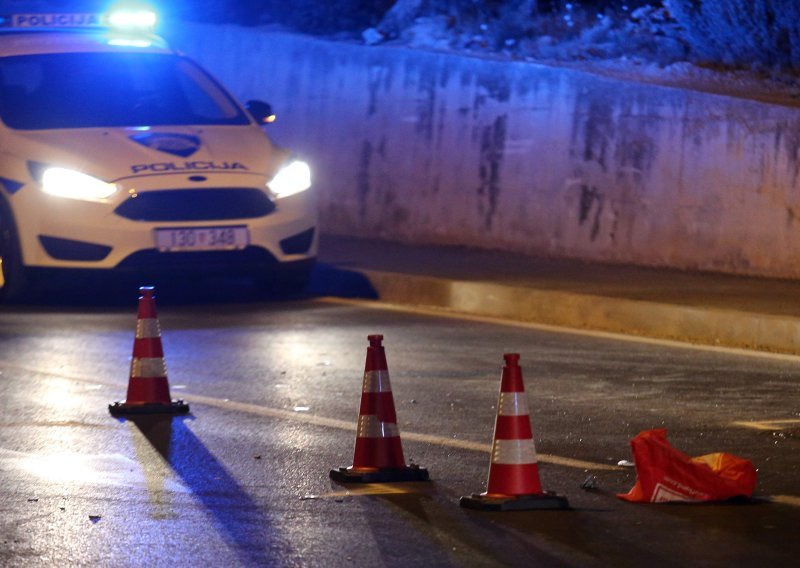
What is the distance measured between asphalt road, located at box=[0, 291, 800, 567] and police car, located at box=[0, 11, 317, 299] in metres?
0.53

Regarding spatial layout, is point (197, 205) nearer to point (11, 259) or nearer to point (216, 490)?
point (11, 259)

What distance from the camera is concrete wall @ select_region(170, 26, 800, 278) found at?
14547mm

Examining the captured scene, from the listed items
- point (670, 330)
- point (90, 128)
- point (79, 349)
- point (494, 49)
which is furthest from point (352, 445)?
point (494, 49)

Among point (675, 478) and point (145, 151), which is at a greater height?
point (145, 151)

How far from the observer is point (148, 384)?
A: 927 cm

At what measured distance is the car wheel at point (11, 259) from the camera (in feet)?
44.8

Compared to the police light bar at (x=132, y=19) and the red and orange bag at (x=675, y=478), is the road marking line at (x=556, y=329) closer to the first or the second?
the police light bar at (x=132, y=19)

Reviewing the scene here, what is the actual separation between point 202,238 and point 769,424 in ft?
18.7

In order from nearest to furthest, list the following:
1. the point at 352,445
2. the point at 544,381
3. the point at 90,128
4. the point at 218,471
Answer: the point at 218,471, the point at 352,445, the point at 544,381, the point at 90,128

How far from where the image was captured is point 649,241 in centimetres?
1534

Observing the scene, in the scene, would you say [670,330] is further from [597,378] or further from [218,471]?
[218,471]

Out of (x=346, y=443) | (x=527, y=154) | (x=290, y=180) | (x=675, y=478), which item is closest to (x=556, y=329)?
(x=290, y=180)

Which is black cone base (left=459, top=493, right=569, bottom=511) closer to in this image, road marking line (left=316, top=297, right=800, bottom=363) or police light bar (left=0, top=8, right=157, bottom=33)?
road marking line (left=316, top=297, right=800, bottom=363)

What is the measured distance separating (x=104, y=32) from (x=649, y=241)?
14.8ft
